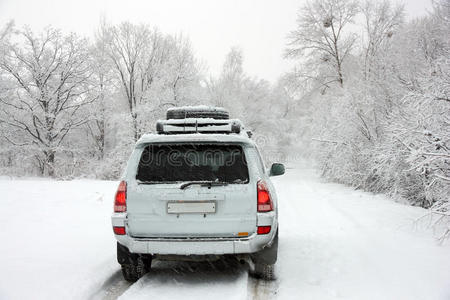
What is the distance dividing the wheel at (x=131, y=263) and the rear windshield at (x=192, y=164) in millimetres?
900

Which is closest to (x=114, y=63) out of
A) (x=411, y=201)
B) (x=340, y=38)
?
(x=340, y=38)

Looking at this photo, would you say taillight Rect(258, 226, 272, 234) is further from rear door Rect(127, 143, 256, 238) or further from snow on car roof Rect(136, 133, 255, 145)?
snow on car roof Rect(136, 133, 255, 145)

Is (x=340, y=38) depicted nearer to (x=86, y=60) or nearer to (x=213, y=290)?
(x=86, y=60)

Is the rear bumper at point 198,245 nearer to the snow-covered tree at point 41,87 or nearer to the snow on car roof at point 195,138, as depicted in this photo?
the snow on car roof at point 195,138

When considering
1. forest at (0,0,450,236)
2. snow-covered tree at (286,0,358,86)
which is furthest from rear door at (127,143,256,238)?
snow-covered tree at (286,0,358,86)

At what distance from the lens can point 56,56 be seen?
2347cm

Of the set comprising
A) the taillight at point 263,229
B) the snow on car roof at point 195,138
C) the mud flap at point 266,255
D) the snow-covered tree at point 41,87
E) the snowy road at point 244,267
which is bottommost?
the snowy road at point 244,267

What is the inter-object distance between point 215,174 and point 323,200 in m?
8.26

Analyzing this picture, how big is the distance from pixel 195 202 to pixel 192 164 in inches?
17.1

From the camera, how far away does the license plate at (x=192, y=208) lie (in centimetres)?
356

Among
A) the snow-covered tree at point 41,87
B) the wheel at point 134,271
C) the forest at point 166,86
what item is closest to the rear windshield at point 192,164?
the wheel at point 134,271

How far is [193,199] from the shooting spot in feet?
11.7

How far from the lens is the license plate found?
11.7 feet

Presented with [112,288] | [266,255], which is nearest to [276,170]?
[266,255]
